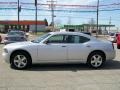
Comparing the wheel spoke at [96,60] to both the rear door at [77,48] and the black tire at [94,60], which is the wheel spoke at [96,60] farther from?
the rear door at [77,48]

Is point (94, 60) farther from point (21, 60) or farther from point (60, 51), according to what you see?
point (21, 60)

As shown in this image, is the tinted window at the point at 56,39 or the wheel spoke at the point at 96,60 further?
the wheel spoke at the point at 96,60

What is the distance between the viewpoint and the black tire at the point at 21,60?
40.3ft

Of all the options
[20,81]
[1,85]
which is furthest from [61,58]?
[1,85]

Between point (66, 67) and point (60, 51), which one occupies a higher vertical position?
point (60, 51)

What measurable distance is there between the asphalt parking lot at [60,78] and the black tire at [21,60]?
0.27m

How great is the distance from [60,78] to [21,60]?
8.19ft

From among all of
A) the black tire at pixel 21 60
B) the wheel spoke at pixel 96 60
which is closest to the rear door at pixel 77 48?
the wheel spoke at pixel 96 60

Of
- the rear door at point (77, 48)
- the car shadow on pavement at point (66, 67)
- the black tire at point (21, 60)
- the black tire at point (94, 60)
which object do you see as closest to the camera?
the black tire at point (21, 60)

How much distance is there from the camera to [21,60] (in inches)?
484

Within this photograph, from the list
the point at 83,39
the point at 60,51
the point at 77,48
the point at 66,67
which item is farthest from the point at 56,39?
the point at 66,67

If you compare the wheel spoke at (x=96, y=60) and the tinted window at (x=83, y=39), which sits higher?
the tinted window at (x=83, y=39)

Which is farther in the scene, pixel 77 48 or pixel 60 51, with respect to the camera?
pixel 77 48

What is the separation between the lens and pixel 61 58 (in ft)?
41.0
